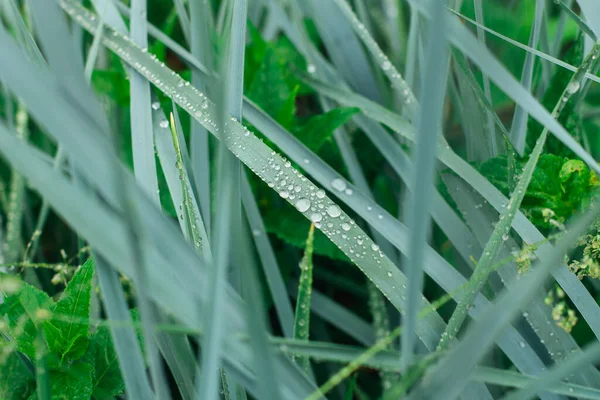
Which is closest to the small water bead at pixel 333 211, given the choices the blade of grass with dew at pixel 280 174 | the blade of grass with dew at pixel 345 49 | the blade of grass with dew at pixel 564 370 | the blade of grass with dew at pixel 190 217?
the blade of grass with dew at pixel 280 174

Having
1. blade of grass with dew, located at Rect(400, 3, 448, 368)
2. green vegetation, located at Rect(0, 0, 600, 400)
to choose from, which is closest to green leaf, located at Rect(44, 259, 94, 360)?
green vegetation, located at Rect(0, 0, 600, 400)

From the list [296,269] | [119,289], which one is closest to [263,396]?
[119,289]

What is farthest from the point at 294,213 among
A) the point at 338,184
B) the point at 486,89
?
the point at 486,89

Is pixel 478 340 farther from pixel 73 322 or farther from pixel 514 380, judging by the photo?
pixel 73 322

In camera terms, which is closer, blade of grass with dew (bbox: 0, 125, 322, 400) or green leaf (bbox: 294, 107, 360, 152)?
blade of grass with dew (bbox: 0, 125, 322, 400)

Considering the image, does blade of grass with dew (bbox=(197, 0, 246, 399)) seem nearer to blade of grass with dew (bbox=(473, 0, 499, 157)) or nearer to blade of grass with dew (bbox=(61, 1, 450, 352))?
blade of grass with dew (bbox=(61, 1, 450, 352))

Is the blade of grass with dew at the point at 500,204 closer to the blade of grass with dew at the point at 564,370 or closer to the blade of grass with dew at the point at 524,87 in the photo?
the blade of grass with dew at the point at 524,87
